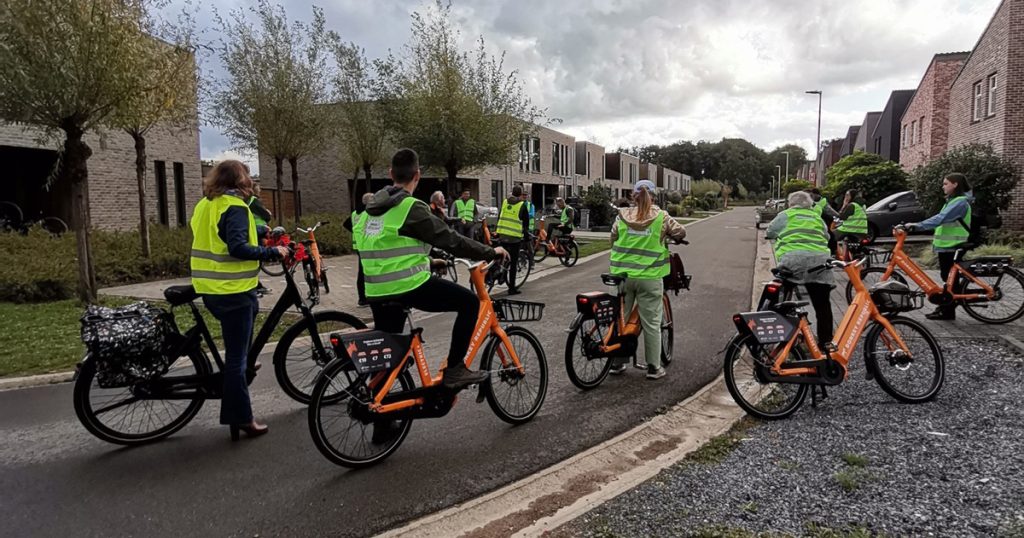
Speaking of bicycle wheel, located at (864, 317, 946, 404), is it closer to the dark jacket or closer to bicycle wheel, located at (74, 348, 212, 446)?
the dark jacket

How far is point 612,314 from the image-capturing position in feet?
18.0

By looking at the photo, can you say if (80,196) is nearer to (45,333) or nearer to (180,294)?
(45,333)

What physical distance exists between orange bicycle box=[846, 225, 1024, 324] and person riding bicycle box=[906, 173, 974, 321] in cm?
11

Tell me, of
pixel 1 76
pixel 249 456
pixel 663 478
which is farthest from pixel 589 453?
pixel 1 76

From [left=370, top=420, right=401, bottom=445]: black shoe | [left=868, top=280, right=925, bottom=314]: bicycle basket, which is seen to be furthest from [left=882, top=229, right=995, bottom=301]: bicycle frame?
[left=370, top=420, right=401, bottom=445]: black shoe

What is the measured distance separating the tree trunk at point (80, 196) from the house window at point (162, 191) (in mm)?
11179

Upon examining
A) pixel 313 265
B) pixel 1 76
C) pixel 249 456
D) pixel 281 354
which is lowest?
pixel 249 456

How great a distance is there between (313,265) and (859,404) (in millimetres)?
5197

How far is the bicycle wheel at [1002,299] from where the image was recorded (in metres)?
7.39

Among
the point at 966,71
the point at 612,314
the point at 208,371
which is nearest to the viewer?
the point at 208,371

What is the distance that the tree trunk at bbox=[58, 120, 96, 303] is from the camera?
874 centimetres

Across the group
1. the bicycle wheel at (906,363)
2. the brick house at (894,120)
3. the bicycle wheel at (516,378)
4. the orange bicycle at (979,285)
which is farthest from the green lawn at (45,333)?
the brick house at (894,120)

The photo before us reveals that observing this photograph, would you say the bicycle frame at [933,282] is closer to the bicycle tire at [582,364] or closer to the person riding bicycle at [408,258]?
the bicycle tire at [582,364]

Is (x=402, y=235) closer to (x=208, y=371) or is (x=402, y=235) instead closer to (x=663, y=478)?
(x=208, y=371)
